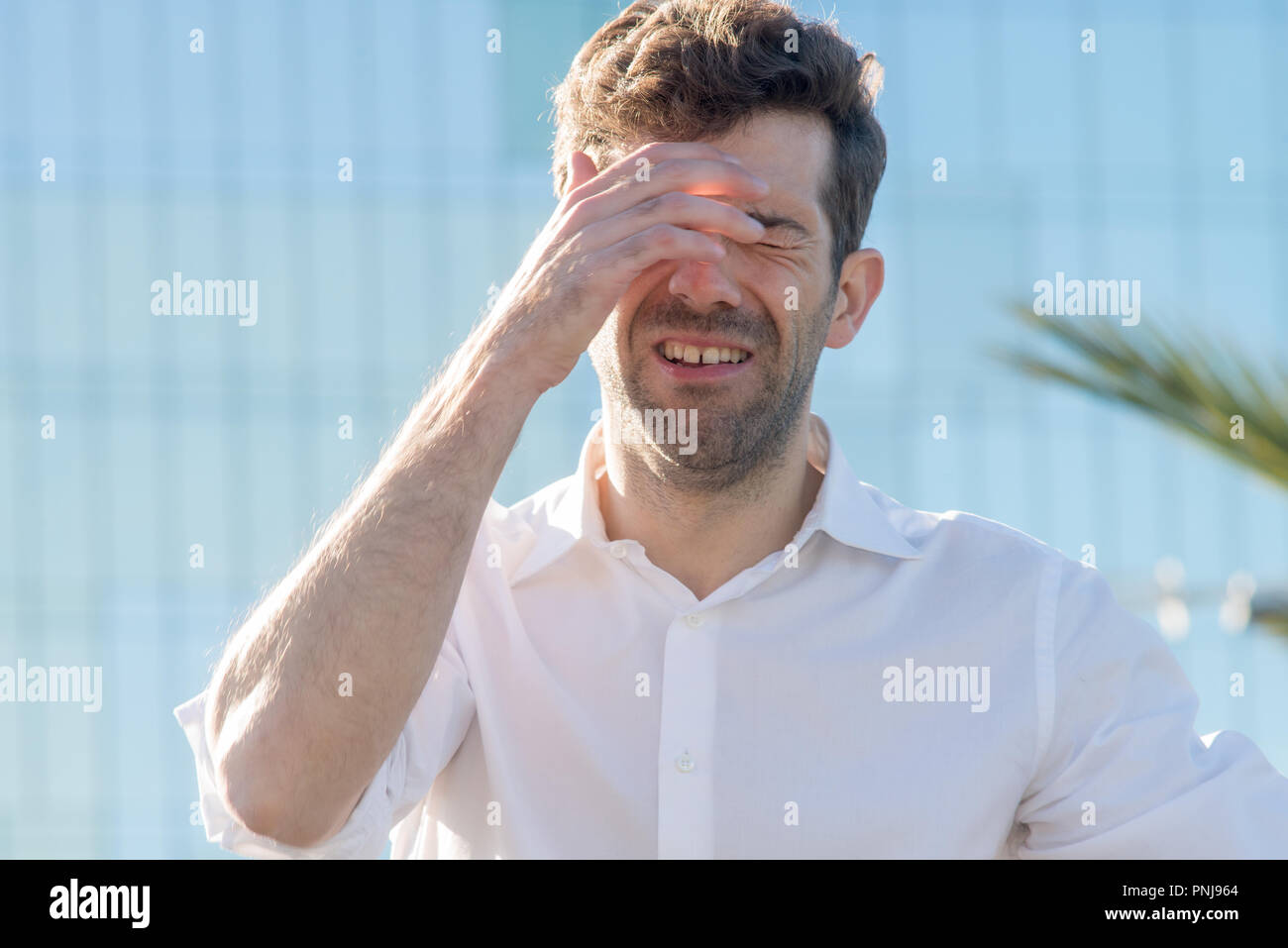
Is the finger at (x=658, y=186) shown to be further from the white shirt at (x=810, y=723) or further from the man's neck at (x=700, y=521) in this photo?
the white shirt at (x=810, y=723)

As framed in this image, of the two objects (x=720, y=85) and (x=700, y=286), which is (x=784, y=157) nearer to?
(x=720, y=85)

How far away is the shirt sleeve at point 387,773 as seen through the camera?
2.38 m

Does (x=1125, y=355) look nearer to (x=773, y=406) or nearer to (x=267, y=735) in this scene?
(x=773, y=406)

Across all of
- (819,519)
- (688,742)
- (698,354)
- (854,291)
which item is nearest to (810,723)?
(688,742)

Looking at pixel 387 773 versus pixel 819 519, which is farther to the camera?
pixel 819 519

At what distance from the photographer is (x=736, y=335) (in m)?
2.79

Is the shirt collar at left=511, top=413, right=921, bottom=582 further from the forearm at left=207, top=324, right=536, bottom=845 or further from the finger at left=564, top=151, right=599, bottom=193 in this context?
the finger at left=564, top=151, right=599, bottom=193

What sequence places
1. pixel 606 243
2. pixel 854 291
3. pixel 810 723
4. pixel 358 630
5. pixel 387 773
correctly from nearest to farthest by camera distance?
pixel 358 630 < pixel 387 773 < pixel 606 243 < pixel 810 723 < pixel 854 291

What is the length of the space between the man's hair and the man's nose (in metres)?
0.36

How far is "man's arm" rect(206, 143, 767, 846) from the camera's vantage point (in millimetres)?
2322

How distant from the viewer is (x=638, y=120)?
118 inches

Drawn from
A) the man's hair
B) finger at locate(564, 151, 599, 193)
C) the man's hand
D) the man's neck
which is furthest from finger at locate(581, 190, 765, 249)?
the man's neck

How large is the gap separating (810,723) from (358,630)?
0.90 m
